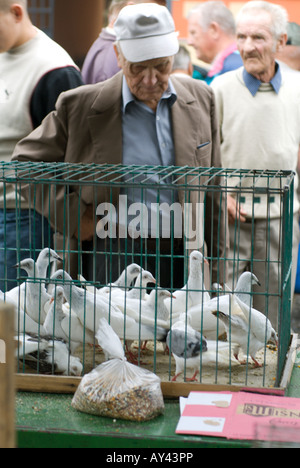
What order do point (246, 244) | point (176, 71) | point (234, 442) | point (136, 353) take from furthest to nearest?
point (176, 71) → point (246, 244) → point (136, 353) → point (234, 442)

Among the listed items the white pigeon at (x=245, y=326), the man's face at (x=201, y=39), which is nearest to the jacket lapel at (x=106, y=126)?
the white pigeon at (x=245, y=326)

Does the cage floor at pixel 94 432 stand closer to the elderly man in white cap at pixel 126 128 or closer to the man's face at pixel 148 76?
the elderly man in white cap at pixel 126 128

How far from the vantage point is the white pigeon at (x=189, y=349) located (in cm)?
248

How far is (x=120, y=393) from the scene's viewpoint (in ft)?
7.40

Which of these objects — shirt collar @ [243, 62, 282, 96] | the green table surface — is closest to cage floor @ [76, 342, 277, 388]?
the green table surface

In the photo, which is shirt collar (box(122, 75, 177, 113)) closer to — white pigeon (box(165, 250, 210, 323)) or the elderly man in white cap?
the elderly man in white cap

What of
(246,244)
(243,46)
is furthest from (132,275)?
(243,46)

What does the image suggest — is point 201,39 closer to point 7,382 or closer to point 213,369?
point 213,369

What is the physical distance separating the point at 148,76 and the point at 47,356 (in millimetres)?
1277

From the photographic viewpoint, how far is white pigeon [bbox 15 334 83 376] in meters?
2.53

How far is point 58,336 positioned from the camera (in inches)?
103

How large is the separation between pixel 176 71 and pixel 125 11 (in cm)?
203

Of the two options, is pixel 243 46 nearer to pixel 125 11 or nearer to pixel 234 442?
pixel 125 11

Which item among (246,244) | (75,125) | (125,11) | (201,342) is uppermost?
(125,11)
